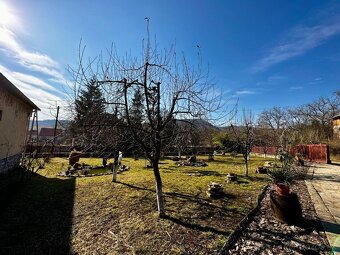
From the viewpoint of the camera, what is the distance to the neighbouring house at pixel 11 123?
790cm

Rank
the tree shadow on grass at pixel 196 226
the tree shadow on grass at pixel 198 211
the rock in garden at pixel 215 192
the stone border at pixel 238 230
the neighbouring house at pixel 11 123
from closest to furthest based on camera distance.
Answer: the stone border at pixel 238 230
the tree shadow on grass at pixel 196 226
the tree shadow on grass at pixel 198 211
the rock in garden at pixel 215 192
the neighbouring house at pixel 11 123

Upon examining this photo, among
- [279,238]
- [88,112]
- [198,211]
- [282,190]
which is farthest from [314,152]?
[88,112]

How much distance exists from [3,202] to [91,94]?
370 centimetres

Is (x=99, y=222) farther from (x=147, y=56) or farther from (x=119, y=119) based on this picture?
(x=147, y=56)

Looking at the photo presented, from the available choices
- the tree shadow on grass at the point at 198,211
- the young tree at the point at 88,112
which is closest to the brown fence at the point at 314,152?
→ the tree shadow on grass at the point at 198,211

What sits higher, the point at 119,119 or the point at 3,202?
the point at 119,119

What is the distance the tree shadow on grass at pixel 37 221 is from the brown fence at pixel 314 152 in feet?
63.6

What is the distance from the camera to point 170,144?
548cm

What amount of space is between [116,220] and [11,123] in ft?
25.6

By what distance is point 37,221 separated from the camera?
4391mm

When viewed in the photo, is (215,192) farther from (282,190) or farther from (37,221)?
(37,221)

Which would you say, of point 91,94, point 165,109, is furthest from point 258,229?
point 91,94

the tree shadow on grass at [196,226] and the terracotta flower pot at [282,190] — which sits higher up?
the terracotta flower pot at [282,190]

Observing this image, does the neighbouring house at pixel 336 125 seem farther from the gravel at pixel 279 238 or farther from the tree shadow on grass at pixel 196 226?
the tree shadow on grass at pixel 196 226
